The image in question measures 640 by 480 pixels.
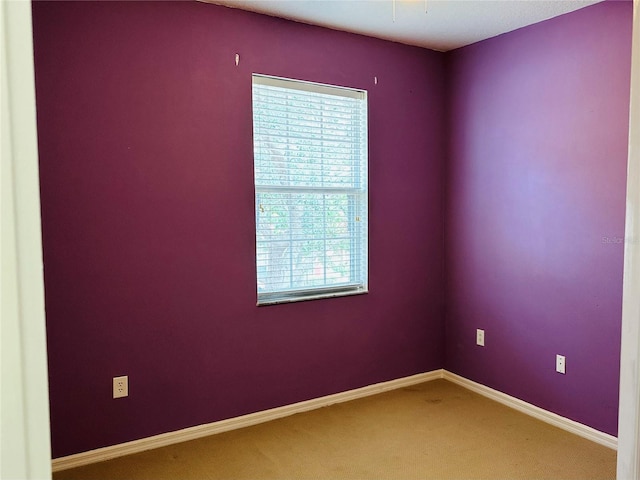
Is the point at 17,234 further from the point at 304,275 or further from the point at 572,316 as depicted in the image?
the point at 572,316

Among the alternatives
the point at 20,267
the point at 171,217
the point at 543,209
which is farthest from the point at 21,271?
the point at 543,209

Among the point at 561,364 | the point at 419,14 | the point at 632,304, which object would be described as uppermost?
the point at 419,14

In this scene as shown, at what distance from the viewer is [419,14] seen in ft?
9.55

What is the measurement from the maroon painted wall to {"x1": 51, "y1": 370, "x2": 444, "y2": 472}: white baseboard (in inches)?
1.7

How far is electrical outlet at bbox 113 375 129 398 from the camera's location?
2635 mm

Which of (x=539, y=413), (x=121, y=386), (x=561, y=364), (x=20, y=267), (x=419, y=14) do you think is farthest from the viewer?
(x=539, y=413)

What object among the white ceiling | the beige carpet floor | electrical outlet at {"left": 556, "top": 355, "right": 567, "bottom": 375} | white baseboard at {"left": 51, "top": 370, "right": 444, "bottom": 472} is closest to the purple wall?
electrical outlet at {"left": 556, "top": 355, "right": 567, "bottom": 375}

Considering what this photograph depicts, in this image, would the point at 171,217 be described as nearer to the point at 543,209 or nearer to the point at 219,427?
the point at 219,427

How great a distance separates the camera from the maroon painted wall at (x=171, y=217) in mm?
2457

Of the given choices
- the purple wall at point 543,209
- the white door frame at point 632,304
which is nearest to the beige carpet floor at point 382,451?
the purple wall at point 543,209

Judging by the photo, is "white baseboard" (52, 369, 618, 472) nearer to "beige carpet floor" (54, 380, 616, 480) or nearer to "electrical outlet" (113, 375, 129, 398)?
"beige carpet floor" (54, 380, 616, 480)

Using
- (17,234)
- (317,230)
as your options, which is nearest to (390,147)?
(317,230)

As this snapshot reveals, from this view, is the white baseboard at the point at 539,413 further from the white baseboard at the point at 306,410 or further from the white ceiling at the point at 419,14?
the white ceiling at the point at 419,14

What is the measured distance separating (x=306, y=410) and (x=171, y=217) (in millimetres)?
1491
